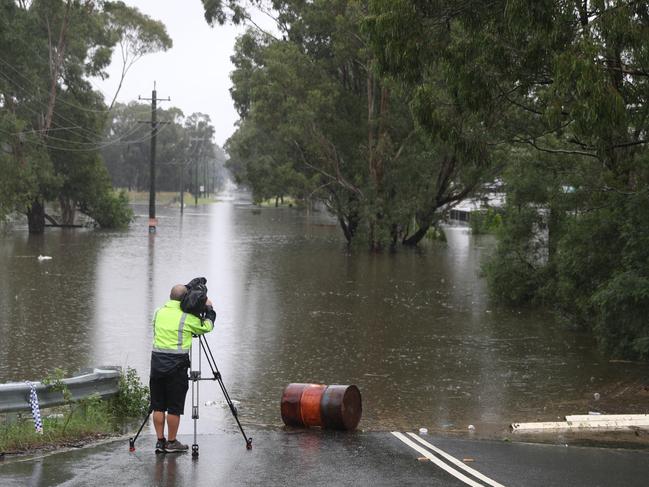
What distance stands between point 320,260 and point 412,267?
3607 millimetres

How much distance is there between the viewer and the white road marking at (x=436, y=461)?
729 cm

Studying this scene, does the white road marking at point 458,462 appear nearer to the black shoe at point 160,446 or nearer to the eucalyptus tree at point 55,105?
the black shoe at point 160,446

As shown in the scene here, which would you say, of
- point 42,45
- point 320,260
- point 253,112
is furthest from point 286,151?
point 42,45

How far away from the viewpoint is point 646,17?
1246cm

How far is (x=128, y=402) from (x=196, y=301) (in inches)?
99.5

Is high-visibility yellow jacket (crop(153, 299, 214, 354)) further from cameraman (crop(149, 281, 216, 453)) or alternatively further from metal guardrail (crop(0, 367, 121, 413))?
metal guardrail (crop(0, 367, 121, 413))

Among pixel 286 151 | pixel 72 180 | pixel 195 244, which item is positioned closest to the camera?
pixel 195 244

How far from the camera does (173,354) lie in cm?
814

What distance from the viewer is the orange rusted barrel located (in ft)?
30.7

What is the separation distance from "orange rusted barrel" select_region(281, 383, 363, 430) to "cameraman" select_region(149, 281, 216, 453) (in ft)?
5.37

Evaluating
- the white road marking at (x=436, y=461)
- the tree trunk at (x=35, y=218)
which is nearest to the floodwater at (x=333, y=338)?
the white road marking at (x=436, y=461)

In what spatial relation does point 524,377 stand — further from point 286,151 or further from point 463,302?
point 286,151

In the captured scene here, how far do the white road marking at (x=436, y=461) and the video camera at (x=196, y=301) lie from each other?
7.44 ft

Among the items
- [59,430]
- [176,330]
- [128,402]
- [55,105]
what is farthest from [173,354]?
[55,105]
